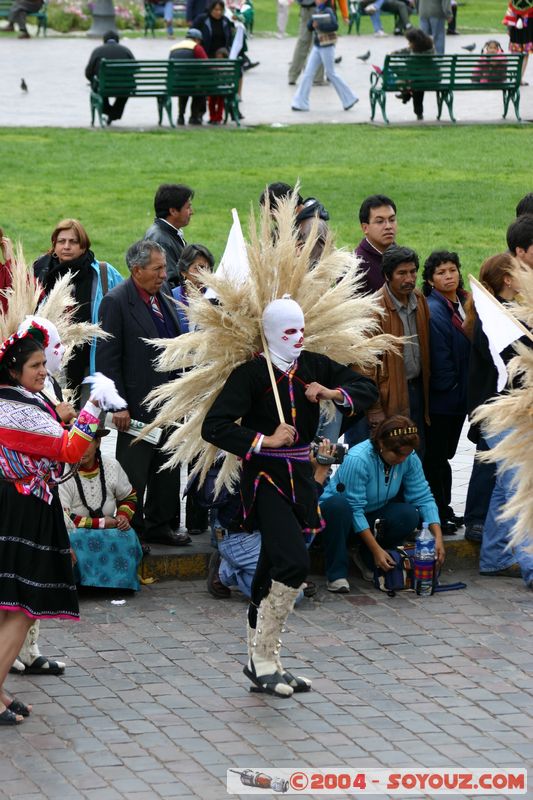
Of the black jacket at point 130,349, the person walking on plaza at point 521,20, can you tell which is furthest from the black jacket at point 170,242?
the person walking on plaza at point 521,20

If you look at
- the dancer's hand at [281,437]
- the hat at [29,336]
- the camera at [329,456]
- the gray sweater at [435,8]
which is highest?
the gray sweater at [435,8]

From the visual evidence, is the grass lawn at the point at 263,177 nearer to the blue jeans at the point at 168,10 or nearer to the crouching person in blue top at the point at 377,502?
the crouching person in blue top at the point at 377,502

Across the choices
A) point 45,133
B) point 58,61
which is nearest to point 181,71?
point 45,133

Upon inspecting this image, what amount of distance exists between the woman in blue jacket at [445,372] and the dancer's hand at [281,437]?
2.40 meters

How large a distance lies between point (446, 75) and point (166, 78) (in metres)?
4.31

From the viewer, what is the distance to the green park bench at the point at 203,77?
815 inches

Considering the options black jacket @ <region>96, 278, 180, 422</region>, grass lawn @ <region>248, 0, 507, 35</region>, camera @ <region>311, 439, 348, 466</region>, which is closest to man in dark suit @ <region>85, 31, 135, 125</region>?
black jacket @ <region>96, 278, 180, 422</region>

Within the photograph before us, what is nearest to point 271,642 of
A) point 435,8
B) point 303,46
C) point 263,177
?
point 263,177

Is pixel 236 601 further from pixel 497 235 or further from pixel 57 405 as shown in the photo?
pixel 497 235

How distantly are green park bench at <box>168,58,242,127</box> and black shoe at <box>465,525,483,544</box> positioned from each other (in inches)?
524

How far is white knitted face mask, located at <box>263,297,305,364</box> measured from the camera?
6688 millimetres

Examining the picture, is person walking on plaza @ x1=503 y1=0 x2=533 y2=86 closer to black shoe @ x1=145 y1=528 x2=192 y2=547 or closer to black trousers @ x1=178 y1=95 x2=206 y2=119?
black trousers @ x1=178 y1=95 x2=206 y2=119

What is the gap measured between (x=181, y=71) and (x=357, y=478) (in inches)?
540

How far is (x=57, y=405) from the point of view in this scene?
682 cm
